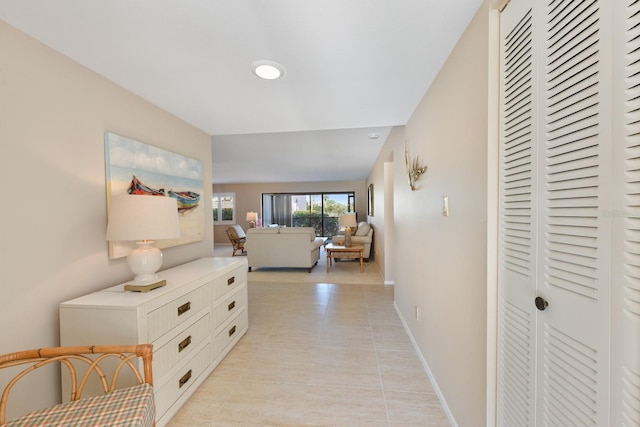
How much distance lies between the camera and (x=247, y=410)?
1644mm

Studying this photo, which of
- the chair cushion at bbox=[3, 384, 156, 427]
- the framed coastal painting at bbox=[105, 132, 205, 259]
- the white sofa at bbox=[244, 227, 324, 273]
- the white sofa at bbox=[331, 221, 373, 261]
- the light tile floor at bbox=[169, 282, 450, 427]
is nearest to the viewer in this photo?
the chair cushion at bbox=[3, 384, 156, 427]

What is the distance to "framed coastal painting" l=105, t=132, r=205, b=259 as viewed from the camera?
175 centimetres

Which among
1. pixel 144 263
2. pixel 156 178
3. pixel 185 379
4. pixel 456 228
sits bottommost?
pixel 185 379

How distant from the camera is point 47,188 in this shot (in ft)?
4.53

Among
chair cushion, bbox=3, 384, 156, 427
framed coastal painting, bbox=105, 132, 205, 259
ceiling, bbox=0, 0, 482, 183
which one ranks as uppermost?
ceiling, bbox=0, 0, 482, 183

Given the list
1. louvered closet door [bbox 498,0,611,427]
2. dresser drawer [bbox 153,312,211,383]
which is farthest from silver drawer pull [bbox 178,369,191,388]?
louvered closet door [bbox 498,0,611,427]

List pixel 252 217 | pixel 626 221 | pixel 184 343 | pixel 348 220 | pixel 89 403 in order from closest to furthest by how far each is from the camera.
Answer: pixel 626 221
pixel 89 403
pixel 184 343
pixel 348 220
pixel 252 217

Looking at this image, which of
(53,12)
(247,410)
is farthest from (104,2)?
(247,410)

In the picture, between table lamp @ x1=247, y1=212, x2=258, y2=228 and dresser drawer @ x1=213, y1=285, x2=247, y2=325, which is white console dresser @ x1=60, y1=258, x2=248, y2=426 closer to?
dresser drawer @ x1=213, y1=285, x2=247, y2=325

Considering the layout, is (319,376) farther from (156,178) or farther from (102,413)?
(156,178)

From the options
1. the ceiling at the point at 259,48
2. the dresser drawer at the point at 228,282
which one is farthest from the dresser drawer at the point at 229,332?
the ceiling at the point at 259,48

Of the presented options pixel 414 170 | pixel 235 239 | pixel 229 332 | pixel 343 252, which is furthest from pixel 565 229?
pixel 235 239

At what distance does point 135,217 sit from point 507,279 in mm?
1903

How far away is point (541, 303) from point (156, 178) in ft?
8.17
